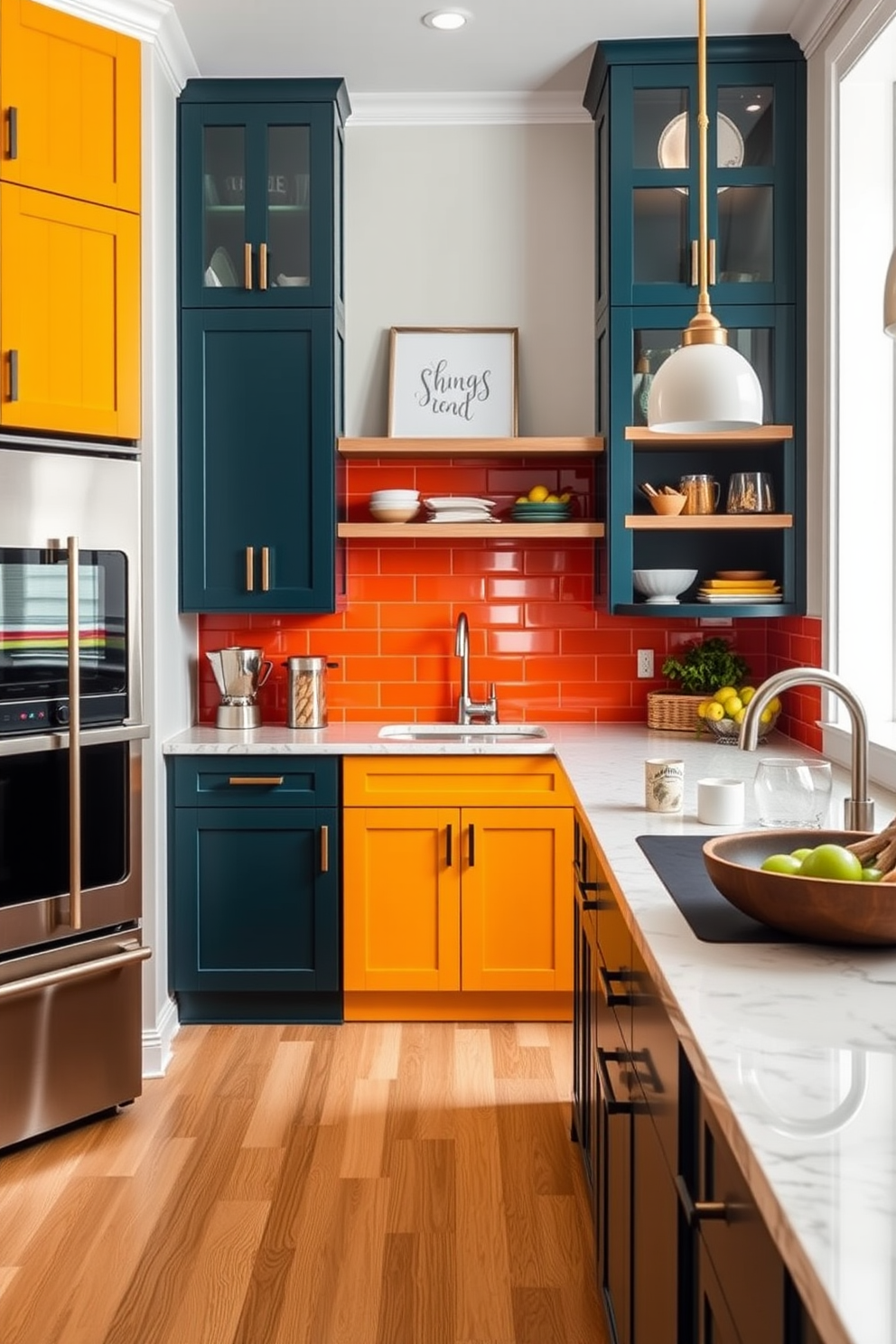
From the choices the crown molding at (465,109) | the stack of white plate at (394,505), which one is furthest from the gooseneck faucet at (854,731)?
the crown molding at (465,109)

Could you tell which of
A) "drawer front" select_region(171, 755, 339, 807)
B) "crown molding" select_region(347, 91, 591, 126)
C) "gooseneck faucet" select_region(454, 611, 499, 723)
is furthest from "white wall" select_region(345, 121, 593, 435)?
"drawer front" select_region(171, 755, 339, 807)

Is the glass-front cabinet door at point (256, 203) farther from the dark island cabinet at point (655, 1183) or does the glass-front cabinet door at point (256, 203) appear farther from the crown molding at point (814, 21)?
the dark island cabinet at point (655, 1183)

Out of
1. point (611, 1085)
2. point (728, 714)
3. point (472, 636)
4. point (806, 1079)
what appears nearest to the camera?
point (806, 1079)

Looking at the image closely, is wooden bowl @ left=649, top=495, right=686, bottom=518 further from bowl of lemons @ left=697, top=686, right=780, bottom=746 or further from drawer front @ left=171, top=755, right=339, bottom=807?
drawer front @ left=171, top=755, right=339, bottom=807

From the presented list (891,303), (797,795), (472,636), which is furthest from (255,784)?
(891,303)

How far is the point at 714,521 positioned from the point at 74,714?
1950 millimetres

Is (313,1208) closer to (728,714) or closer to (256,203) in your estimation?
(728,714)

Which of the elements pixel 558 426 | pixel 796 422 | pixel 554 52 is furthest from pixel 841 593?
pixel 554 52

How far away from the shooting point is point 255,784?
3.71 metres

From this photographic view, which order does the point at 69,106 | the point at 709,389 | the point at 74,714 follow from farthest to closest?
the point at 69,106 < the point at 74,714 < the point at 709,389

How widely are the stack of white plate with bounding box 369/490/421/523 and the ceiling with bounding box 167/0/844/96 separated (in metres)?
1.32

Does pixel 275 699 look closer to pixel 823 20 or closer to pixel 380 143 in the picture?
pixel 380 143

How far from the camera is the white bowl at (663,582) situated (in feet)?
12.5

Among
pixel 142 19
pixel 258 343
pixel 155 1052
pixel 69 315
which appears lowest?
pixel 155 1052
